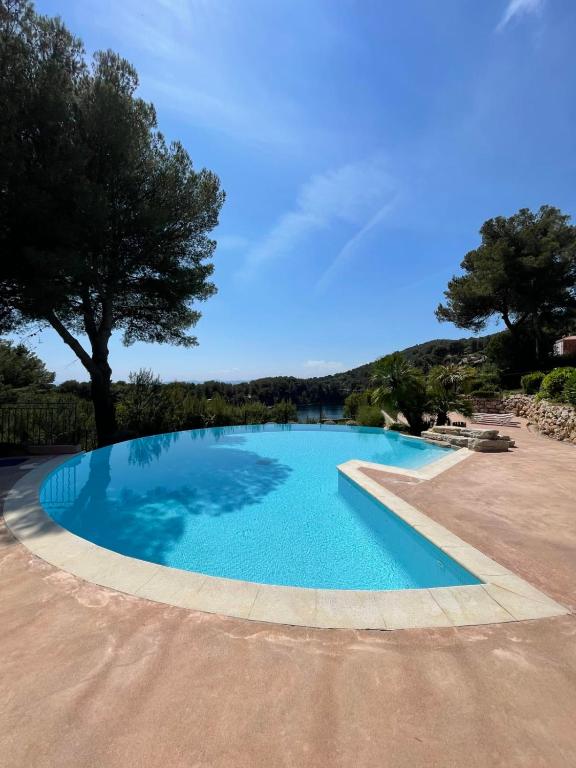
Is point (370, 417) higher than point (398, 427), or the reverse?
point (370, 417)

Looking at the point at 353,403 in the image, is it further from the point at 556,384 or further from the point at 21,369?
the point at 21,369

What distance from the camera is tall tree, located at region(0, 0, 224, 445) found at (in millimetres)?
7949

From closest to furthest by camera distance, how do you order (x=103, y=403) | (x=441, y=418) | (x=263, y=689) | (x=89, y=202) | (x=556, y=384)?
(x=263, y=689)
(x=89, y=202)
(x=103, y=403)
(x=556, y=384)
(x=441, y=418)

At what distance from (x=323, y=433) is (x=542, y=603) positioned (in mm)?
11377

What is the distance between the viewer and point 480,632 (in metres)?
2.26

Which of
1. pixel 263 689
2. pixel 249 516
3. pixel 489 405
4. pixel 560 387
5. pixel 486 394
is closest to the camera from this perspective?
pixel 263 689

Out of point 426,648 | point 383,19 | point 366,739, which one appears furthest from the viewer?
point 383,19

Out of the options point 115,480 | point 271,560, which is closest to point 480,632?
point 271,560

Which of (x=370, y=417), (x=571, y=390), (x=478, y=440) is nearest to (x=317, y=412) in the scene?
(x=370, y=417)

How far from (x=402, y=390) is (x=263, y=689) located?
11.5 m

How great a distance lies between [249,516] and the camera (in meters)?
5.34

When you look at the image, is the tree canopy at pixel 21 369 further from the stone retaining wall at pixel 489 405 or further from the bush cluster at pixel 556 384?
the bush cluster at pixel 556 384

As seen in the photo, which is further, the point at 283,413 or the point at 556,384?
the point at 283,413

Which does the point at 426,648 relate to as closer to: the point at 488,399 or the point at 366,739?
the point at 366,739
